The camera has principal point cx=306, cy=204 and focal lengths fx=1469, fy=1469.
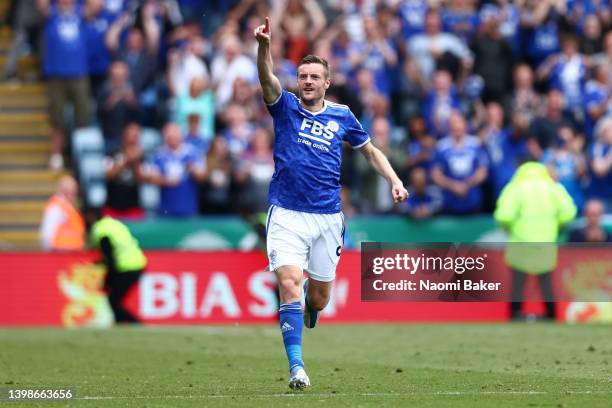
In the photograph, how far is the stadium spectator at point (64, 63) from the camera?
23.2 m

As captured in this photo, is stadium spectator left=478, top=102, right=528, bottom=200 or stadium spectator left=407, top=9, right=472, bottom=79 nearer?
stadium spectator left=478, top=102, right=528, bottom=200

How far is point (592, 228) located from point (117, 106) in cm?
757

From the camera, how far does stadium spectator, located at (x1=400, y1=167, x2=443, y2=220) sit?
21922 mm

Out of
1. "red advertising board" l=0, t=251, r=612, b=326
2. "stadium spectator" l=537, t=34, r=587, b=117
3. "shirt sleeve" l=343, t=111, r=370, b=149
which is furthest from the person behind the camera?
"stadium spectator" l=537, t=34, r=587, b=117

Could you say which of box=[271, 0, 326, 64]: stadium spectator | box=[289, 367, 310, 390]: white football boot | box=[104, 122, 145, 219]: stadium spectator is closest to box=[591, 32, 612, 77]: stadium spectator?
box=[271, 0, 326, 64]: stadium spectator

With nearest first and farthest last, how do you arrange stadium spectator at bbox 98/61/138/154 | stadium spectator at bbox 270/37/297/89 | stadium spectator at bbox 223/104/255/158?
stadium spectator at bbox 223/104/255/158 → stadium spectator at bbox 270/37/297/89 → stadium spectator at bbox 98/61/138/154

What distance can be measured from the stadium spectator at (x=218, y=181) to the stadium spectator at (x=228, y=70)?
1184 mm

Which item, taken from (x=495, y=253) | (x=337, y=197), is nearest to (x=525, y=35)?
(x=495, y=253)

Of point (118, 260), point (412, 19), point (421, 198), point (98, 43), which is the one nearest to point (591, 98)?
point (412, 19)

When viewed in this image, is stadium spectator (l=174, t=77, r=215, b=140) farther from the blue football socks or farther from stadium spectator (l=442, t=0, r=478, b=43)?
the blue football socks

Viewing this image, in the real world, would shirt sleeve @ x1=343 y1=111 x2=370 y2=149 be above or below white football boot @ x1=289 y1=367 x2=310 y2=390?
above

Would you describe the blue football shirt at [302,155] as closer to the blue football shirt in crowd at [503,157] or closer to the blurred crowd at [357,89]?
the blurred crowd at [357,89]

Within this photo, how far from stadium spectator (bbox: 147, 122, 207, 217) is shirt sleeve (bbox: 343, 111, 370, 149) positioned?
10220 millimetres

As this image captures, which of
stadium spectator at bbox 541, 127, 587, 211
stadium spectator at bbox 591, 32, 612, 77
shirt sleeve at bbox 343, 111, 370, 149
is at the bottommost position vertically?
stadium spectator at bbox 541, 127, 587, 211
